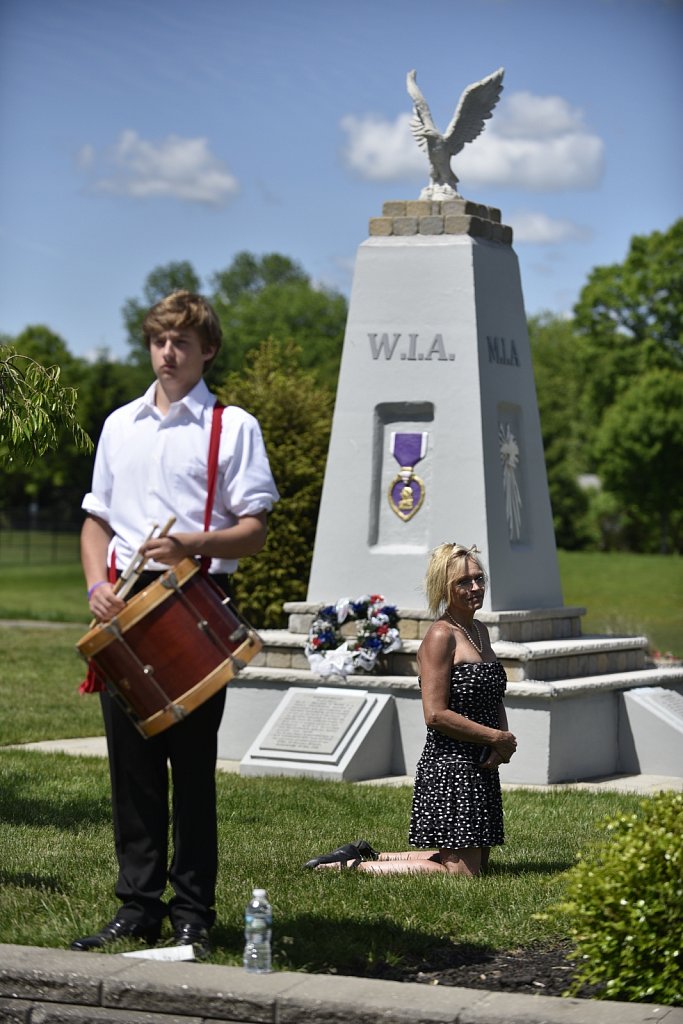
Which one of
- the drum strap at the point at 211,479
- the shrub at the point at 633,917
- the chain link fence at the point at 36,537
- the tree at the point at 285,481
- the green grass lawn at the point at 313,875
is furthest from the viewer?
the chain link fence at the point at 36,537

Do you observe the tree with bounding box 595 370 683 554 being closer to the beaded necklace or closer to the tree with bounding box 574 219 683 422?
the tree with bounding box 574 219 683 422

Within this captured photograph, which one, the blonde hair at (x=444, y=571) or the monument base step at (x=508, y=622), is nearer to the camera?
the blonde hair at (x=444, y=571)

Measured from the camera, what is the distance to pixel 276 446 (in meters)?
21.0

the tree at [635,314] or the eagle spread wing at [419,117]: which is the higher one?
the tree at [635,314]

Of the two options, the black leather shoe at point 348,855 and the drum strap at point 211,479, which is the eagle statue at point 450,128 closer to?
the black leather shoe at point 348,855

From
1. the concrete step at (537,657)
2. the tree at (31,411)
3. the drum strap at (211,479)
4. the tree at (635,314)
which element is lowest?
the concrete step at (537,657)

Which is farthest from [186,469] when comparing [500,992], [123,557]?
[500,992]

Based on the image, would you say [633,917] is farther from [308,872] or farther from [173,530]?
[308,872]

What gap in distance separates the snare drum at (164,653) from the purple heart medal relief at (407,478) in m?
7.34

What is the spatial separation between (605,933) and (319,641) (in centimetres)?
723

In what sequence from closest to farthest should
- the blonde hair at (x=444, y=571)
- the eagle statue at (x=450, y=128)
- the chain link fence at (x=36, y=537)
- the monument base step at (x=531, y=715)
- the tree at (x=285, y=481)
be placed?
1. the blonde hair at (x=444, y=571)
2. the monument base step at (x=531, y=715)
3. the eagle statue at (x=450, y=128)
4. the tree at (x=285, y=481)
5. the chain link fence at (x=36, y=537)

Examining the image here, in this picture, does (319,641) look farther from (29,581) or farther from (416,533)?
(29,581)

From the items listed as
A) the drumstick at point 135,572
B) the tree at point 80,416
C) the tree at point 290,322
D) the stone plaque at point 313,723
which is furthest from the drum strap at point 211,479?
the tree at point 290,322

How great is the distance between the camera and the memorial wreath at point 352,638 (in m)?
12.4
